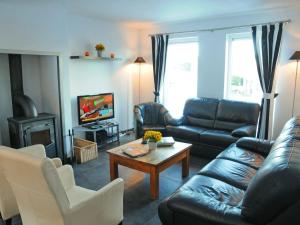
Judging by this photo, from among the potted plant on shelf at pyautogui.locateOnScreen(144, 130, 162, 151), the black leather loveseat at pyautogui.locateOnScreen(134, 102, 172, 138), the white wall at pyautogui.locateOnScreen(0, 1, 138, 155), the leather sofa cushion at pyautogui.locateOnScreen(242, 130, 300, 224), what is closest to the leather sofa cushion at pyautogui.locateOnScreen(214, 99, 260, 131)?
the black leather loveseat at pyautogui.locateOnScreen(134, 102, 172, 138)

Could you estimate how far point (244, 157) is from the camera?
3031 millimetres

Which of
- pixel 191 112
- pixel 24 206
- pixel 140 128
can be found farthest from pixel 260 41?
pixel 24 206

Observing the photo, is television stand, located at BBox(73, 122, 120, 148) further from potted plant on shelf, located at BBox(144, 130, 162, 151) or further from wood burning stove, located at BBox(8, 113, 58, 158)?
potted plant on shelf, located at BBox(144, 130, 162, 151)

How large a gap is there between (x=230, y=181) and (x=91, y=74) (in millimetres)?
3515

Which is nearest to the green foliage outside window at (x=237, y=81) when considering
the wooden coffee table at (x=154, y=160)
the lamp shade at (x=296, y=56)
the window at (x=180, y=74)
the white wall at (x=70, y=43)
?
the window at (x=180, y=74)

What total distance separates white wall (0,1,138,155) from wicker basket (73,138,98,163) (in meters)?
0.25

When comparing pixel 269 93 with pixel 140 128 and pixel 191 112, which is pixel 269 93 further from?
pixel 140 128

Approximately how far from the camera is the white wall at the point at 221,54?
4.16 m

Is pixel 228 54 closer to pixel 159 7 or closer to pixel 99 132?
pixel 159 7

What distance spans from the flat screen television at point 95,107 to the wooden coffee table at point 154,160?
1.52 meters

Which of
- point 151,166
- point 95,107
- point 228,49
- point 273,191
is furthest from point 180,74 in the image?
point 273,191

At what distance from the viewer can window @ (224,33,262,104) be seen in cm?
466

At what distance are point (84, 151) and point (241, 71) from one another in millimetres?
3218

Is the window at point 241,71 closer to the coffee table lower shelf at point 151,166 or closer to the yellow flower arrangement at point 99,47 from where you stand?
the coffee table lower shelf at point 151,166
